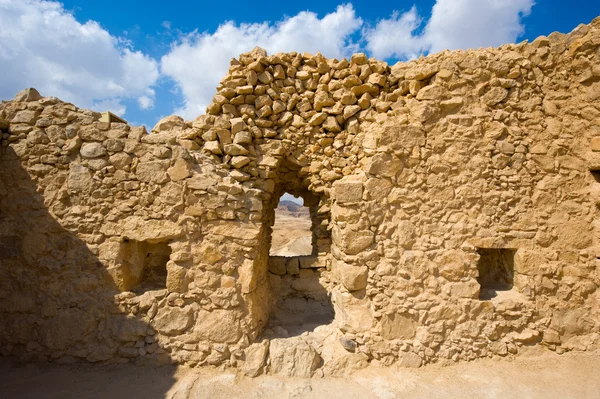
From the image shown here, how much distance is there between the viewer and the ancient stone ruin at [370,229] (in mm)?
3941

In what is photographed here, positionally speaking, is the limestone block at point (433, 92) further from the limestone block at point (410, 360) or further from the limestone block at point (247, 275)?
the limestone block at point (410, 360)

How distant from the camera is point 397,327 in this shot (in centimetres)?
392

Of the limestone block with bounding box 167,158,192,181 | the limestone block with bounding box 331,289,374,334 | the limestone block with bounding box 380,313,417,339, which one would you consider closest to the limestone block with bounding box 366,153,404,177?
the limestone block with bounding box 331,289,374,334

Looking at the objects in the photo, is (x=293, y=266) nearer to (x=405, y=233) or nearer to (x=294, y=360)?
(x=294, y=360)

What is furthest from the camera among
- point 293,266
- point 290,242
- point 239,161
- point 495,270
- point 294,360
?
point 290,242

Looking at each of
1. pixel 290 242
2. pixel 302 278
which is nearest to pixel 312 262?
pixel 302 278

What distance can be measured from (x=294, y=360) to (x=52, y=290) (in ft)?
10.5

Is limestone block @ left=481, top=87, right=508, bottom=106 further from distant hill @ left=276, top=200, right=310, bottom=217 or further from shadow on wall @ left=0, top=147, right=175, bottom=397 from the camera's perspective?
distant hill @ left=276, top=200, right=310, bottom=217

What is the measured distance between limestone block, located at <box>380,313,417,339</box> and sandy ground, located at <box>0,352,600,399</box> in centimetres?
40

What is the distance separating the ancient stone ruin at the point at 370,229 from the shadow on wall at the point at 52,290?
0.06ft

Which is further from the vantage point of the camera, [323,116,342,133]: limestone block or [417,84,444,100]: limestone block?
[323,116,342,133]: limestone block

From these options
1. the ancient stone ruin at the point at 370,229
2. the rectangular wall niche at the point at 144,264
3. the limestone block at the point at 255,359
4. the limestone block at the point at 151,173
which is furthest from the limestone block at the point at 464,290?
the limestone block at the point at 151,173

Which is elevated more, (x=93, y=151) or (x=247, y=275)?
(x=93, y=151)

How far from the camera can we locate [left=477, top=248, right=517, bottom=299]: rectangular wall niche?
4219 millimetres
